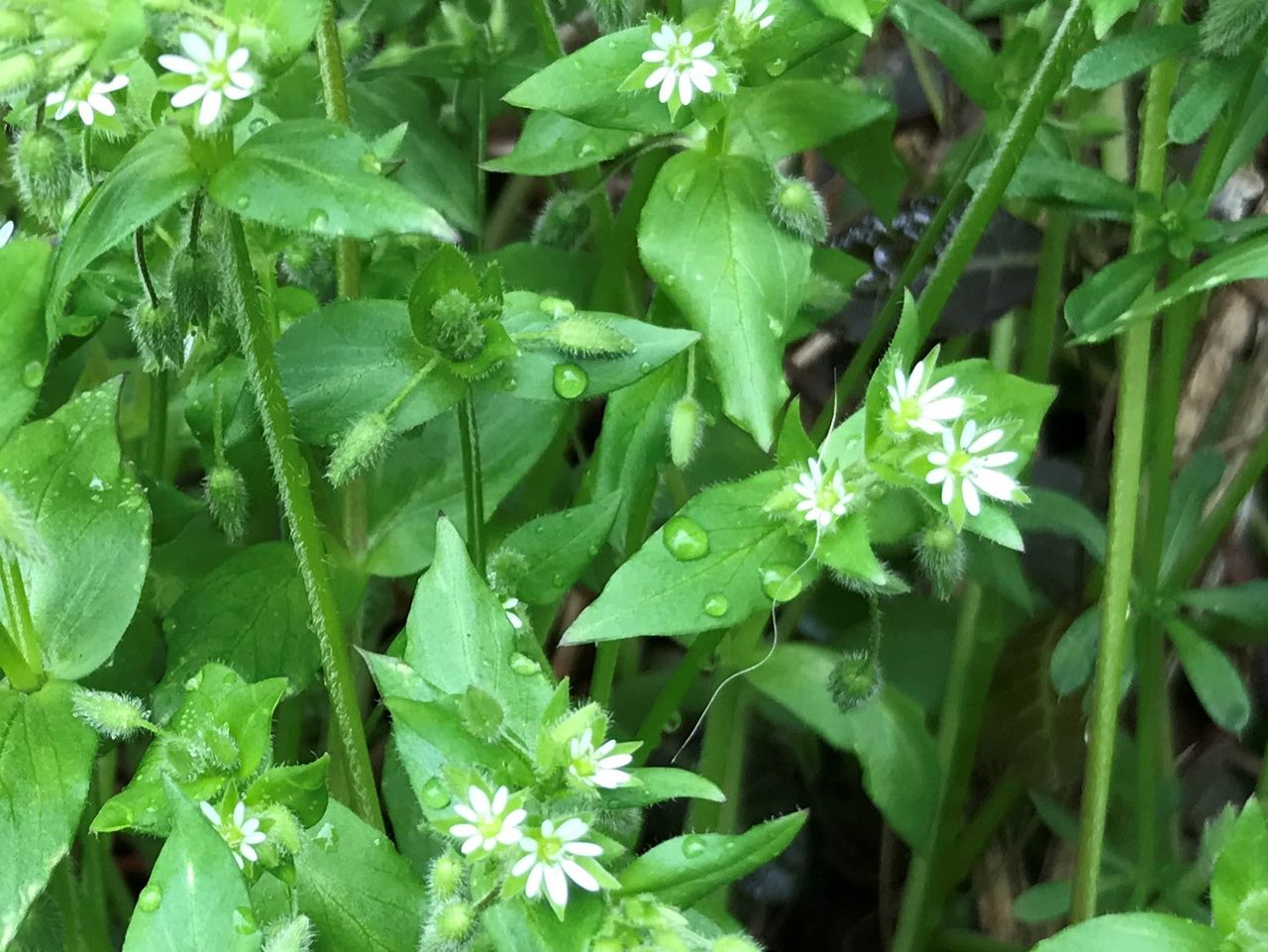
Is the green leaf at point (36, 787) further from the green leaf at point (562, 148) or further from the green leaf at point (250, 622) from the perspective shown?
the green leaf at point (562, 148)

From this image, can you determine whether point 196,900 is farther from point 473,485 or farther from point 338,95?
point 338,95

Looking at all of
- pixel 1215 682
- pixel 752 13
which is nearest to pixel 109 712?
pixel 752 13

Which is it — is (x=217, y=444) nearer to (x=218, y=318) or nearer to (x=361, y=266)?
(x=218, y=318)

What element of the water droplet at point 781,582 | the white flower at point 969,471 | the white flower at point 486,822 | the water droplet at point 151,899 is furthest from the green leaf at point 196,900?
the white flower at point 969,471

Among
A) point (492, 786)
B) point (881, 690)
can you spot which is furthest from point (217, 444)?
point (881, 690)

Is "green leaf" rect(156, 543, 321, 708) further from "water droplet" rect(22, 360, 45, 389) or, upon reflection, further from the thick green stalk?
the thick green stalk

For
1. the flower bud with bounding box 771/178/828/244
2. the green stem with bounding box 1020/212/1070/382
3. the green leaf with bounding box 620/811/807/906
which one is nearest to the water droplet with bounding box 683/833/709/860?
the green leaf with bounding box 620/811/807/906
